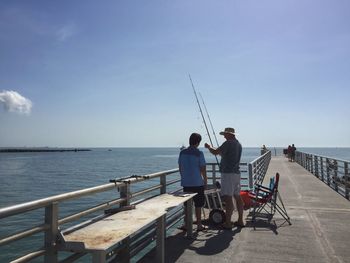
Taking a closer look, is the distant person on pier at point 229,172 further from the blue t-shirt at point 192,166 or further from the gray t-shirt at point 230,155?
the blue t-shirt at point 192,166

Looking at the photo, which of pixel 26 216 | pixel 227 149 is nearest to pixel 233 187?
pixel 227 149

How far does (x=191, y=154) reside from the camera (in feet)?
20.0

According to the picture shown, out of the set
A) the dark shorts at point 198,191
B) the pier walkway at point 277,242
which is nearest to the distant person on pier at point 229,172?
the pier walkway at point 277,242

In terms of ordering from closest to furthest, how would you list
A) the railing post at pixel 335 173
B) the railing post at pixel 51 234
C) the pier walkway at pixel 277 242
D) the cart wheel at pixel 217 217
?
the railing post at pixel 51 234 < the pier walkway at pixel 277 242 < the cart wheel at pixel 217 217 < the railing post at pixel 335 173

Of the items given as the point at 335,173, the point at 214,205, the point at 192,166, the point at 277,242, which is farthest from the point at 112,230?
the point at 335,173

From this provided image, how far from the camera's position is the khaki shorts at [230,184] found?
257 inches

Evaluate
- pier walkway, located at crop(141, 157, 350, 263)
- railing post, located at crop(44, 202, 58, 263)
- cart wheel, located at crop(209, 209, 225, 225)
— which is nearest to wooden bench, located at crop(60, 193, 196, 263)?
railing post, located at crop(44, 202, 58, 263)

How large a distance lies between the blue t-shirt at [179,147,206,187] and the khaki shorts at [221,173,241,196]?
654 millimetres

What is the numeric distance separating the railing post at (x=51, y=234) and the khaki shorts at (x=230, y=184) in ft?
13.0

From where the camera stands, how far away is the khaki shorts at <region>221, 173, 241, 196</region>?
652 centimetres

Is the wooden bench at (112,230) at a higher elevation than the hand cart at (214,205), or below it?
higher

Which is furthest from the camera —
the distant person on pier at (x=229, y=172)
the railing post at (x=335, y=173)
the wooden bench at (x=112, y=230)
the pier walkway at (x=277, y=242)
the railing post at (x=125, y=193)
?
the railing post at (x=335, y=173)

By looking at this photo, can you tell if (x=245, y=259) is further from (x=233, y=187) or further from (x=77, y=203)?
(x=77, y=203)

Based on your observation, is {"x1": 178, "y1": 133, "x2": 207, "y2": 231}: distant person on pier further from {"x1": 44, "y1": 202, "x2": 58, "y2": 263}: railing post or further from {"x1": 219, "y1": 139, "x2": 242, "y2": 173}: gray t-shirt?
{"x1": 44, "y1": 202, "x2": 58, "y2": 263}: railing post
